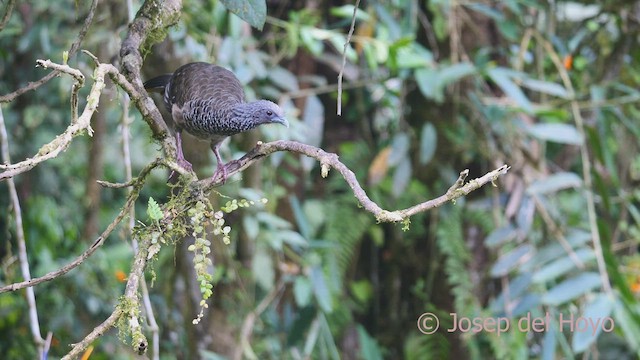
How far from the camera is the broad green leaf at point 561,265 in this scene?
3.86 m

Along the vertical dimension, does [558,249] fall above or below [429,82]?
below

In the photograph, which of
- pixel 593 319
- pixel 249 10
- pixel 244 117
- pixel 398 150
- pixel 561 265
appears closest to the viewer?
pixel 249 10

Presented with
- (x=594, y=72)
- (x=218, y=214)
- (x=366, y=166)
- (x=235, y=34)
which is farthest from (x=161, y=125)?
(x=594, y=72)

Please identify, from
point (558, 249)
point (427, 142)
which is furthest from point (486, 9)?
point (558, 249)

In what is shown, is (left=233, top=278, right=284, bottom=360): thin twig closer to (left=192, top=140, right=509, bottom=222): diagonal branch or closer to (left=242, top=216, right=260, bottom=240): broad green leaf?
(left=242, top=216, right=260, bottom=240): broad green leaf

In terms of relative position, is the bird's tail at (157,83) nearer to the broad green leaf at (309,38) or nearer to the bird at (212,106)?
the bird at (212,106)

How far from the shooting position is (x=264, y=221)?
12.7 feet

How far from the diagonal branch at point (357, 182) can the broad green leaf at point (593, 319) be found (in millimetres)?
2065

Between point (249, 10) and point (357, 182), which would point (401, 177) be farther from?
point (357, 182)

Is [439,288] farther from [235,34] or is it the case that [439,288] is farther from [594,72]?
[235,34]

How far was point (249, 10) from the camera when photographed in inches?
86.5

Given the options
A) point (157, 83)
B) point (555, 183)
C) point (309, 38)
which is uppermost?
point (309, 38)

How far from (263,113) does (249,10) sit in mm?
410

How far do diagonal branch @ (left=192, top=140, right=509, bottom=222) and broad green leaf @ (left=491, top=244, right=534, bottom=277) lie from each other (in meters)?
2.35
